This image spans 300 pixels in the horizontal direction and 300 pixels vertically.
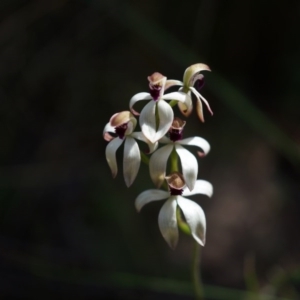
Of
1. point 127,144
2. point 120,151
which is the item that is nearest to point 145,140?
point 127,144

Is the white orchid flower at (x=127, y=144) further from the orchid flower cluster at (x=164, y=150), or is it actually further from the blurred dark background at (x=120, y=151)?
the blurred dark background at (x=120, y=151)

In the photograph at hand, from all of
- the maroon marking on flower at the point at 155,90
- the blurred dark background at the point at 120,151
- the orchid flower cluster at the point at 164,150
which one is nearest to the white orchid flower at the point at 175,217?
the orchid flower cluster at the point at 164,150

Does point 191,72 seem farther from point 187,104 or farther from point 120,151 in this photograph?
point 120,151

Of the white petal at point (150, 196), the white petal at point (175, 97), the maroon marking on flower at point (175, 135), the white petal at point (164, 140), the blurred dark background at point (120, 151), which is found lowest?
the white petal at point (150, 196)

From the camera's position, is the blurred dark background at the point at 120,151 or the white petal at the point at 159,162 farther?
the blurred dark background at the point at 120,151

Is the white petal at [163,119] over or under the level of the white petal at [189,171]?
over

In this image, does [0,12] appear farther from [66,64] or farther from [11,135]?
[11,135]

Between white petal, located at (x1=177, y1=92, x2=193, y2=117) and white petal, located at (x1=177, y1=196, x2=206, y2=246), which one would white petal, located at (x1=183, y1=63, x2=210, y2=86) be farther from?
white petal, located at (x1=177, y1=196, x2=206, y2=246)
